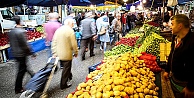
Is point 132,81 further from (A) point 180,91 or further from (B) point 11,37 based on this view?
(B) point 11,37

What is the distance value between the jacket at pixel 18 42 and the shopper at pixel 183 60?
11.9 feet

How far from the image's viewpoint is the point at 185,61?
2447mm

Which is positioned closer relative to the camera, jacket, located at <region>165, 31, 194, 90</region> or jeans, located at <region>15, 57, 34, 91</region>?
jacket, located at <region>165, 31, 194, 90</region>

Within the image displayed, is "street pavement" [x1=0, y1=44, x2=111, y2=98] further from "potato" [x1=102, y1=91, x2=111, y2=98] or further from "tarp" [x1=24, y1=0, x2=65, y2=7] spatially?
"tarp" [x1=24, y1=0, x2=65, y2=7]

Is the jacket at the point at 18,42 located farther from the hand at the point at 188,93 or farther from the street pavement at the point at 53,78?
the hand at the point at 188,93

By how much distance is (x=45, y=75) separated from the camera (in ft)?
14.0

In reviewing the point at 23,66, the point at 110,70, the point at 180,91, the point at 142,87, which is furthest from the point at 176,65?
the point at 23,66

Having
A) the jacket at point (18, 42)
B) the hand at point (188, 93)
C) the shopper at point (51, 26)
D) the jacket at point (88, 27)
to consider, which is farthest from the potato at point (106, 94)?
the jacket at point (88, 27)

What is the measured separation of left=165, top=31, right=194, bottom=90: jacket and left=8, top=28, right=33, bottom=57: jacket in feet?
11.9

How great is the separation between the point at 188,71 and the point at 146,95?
0.61 meters

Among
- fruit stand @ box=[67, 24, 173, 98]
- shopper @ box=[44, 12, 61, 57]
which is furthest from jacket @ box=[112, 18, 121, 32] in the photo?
fruit stand @ box=[67, 24, 173, 98]

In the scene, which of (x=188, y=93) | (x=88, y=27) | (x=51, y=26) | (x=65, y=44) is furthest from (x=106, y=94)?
(x=88, y=27)

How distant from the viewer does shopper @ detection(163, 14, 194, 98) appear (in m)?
2.38

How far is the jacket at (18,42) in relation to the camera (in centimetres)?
479
